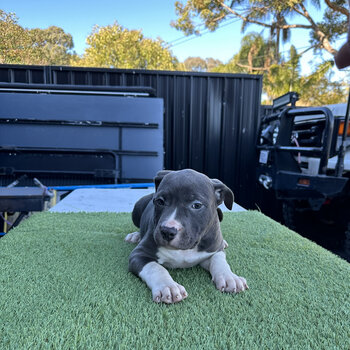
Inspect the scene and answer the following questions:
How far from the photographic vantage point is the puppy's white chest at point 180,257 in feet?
6.06

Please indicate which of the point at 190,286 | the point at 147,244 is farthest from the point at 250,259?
the point at 147,244

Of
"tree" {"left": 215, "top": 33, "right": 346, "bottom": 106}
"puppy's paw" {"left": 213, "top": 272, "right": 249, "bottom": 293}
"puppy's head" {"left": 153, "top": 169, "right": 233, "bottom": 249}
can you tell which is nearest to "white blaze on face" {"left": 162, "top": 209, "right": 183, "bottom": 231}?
"puppy's head" {"left": 153, "top": 169, "right": 233, "bottom": 249}

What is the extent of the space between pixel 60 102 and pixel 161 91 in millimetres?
2397

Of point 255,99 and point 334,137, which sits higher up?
point 255,99

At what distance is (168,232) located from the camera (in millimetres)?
1534

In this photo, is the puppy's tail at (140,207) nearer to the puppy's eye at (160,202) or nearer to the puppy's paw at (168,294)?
the puppy's eye at (160,202)

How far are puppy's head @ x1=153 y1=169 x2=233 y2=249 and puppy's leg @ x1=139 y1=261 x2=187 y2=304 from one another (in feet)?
0.66

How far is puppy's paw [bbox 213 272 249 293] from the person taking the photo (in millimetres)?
1650

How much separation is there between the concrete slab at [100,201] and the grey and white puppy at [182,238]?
6.12 feet

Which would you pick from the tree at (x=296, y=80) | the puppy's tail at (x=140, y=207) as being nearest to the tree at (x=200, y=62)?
the tree at (x=296, y=80)

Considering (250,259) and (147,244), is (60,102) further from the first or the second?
(250,259)

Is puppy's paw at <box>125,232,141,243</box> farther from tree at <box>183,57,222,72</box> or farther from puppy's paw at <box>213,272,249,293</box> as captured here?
tree at <box>183,57,222,72</box>

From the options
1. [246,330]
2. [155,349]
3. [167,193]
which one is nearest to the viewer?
[155,349]

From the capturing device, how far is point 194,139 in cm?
668
